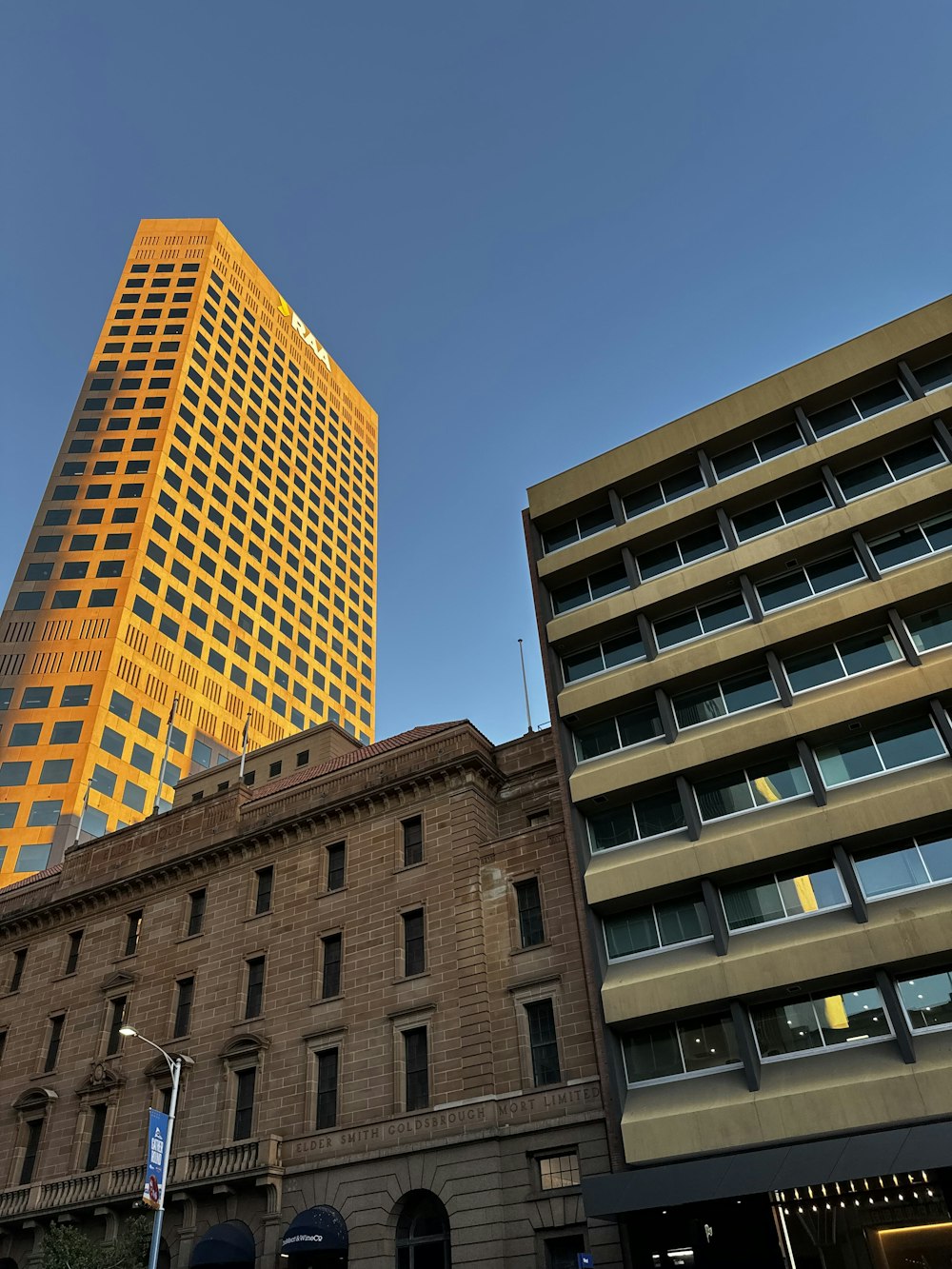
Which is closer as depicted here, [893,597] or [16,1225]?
[893,597]

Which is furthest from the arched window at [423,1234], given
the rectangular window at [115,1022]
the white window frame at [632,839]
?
the rectangular window at [115,1022]

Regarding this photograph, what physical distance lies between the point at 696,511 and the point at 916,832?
45.6 feet

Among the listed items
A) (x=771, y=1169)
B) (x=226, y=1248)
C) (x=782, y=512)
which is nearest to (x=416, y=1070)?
(x=226, y=1248)

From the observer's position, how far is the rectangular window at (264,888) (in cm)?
3841

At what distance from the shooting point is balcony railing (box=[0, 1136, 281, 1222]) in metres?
31.5

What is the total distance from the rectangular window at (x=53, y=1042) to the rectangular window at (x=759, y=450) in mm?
36897

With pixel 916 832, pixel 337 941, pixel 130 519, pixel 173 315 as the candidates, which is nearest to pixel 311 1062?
→ pixel 337 941

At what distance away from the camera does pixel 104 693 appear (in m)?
71.8

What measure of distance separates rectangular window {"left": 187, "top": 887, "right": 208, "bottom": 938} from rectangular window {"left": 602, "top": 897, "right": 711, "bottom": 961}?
736 inches

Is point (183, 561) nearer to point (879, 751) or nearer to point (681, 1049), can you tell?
point (681, 1049)

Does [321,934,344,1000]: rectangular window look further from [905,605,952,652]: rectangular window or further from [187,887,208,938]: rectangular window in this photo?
[905,605,952,652]: rectangular window

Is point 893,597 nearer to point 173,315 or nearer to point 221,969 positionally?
point 221,969

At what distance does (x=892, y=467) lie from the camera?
33.2m

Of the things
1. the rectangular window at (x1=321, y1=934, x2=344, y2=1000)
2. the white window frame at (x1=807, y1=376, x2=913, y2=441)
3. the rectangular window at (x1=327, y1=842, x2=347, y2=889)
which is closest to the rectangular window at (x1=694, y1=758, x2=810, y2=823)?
the white window frame at (x1=807, y1=376, x2=913, y2=441)
